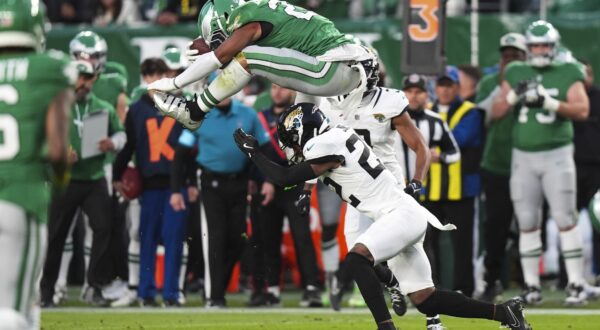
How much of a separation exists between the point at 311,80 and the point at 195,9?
26.2 feet

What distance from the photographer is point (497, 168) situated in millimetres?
14133

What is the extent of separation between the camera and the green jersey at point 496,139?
14.0 meters

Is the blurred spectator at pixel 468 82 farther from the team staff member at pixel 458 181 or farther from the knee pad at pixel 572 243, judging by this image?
the knee pad at pixel 572 243

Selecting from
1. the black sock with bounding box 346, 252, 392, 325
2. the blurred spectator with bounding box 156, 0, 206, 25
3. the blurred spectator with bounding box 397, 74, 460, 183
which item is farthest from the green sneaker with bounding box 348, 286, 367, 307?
the blurred spectator with bounding box 156, 0, 206, 25

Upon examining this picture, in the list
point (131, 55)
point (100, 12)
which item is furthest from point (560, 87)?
point (100, 12)

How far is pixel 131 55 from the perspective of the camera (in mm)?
16609

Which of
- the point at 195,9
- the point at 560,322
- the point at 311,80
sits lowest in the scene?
the point at 560,322

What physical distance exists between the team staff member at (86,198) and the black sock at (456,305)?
4735 millimetres

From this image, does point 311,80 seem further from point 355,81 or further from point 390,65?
point 390,65

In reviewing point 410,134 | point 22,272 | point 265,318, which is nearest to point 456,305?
point 410,134

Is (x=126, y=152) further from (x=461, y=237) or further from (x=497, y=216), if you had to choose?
(x=497, y=216)

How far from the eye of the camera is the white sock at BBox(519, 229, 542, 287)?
13.3m

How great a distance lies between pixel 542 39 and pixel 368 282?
16.4 feet

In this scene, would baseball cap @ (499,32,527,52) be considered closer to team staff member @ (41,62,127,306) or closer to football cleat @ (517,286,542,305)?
football cleat @ (517,286,542,305)
